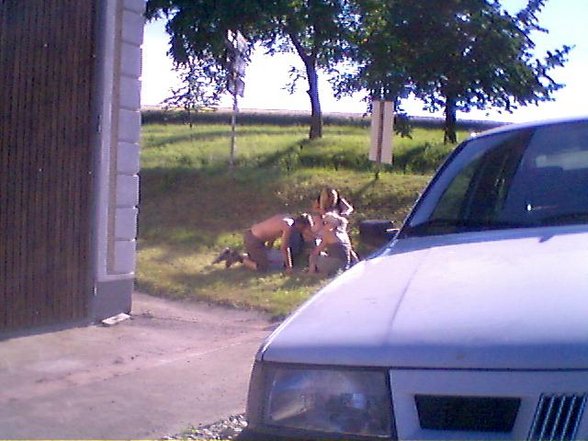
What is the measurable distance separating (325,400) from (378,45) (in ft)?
51.7

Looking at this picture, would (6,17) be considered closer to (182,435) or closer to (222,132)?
(182,435)

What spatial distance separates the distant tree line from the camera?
56.0 feet

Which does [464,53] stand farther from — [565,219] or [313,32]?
[565,219]

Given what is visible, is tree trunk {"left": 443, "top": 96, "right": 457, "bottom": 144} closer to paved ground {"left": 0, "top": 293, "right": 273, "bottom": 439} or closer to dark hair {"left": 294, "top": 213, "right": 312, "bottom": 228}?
dark hair {"left": 294, "top": 213, "right": 312, "bottom": 228}

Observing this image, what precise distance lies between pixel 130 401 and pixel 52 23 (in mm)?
3674

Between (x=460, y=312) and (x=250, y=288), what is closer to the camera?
(x=460, y=312)

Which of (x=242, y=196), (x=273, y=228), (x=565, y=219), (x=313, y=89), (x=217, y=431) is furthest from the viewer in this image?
(x=313, y=89)

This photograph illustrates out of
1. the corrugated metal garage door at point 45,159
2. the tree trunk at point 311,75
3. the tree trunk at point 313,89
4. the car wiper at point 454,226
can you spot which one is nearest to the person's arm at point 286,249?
the corrugated metal garage door at point 45,159

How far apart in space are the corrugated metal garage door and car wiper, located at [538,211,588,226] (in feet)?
16.7

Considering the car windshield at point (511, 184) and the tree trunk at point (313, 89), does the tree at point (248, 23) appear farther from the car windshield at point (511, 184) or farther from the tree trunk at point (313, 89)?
the car windshield at point (511, 184)

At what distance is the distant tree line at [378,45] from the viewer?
17.1 meters

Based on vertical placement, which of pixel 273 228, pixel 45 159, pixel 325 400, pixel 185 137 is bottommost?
pixel 273 228

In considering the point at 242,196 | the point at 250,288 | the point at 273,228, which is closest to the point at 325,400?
the point at 250,288

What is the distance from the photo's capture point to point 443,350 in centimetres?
282
